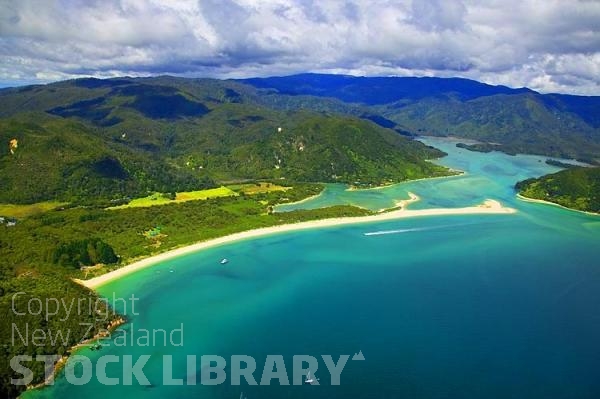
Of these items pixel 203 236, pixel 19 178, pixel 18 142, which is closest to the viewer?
pixel 203 236

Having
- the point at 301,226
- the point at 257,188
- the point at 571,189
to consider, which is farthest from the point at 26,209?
the point at 571,189

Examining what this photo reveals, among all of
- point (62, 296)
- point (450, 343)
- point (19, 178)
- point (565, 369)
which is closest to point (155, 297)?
point (62, 296)

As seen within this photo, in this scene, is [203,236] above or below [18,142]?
below

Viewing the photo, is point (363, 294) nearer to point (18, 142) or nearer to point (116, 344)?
point (116, 344)

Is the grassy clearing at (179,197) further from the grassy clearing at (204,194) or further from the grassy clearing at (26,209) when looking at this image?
the grassy clearing at (26,209)

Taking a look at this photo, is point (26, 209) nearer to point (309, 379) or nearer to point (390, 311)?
point (390, 311)

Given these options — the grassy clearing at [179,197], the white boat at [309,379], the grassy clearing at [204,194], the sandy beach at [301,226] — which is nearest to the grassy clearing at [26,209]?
the grassy clearing at [179,197]

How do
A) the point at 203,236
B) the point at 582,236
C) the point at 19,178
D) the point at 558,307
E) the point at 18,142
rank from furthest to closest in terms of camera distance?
the point at 18,142, the point at 19,178, the point at 582,236, the point at 203,236, the point at 558,307

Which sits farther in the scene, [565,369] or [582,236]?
[582,236]
